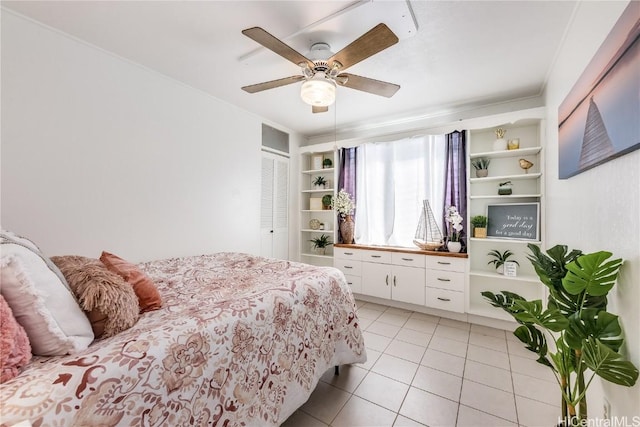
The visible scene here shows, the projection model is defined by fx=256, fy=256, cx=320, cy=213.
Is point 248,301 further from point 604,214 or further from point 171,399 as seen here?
point 604,214

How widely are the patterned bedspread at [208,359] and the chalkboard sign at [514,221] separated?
2109 mm

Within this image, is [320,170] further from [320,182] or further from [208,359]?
[208,359]

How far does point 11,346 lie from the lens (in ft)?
2.52

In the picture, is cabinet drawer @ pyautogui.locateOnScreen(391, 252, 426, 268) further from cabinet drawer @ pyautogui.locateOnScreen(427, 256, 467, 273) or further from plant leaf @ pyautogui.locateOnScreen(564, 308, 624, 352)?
plant leaf @ pyautogui.locateOnScreen(564, 308, 624, 352)

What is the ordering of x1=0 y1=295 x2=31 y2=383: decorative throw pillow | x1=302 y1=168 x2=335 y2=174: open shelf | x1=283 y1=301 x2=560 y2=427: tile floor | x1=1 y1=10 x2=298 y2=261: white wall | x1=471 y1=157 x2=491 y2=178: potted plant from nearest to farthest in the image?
x1=0 y1=295 x2=31 y2=383: decorative throw pillow < x1=283 y1=301 x2=560 y2=427: tile floor < x1=1 y1=10 x2=298 y2=261: white wall < x1=471 y1=157 x2=491 y2=178: potted plant < x1=302 y1=168 x2=335 y2=174: open shelf

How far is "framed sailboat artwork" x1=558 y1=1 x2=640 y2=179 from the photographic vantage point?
3.18 ft

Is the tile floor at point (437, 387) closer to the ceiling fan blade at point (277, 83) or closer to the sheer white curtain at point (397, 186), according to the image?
the sheer white curtain at point (397, 186)

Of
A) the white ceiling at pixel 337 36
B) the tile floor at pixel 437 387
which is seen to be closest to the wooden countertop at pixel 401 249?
the tile floor at pixel 437 387

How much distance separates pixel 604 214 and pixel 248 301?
5.98 ft

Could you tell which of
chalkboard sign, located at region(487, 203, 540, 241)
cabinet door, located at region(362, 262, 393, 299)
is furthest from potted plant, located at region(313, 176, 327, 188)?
chalkboard sign, located at region(487, 203, 540, 241)

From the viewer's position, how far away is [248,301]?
135 cm

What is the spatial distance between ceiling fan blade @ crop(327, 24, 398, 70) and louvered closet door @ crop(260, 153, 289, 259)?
225 cm

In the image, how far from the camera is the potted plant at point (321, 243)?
430 cm

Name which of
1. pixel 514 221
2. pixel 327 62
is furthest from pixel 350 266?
pixel 327 62
